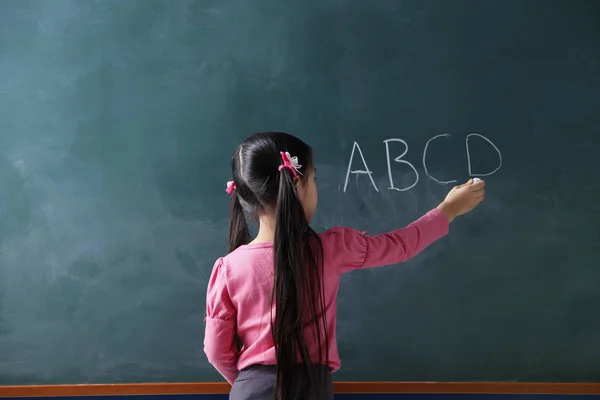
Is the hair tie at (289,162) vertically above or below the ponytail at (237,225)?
above

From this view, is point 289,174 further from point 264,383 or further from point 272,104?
point 272,104

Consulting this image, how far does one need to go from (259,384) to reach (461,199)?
609 mm

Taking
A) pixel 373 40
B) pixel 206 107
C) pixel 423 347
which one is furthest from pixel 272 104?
pixel 423 347

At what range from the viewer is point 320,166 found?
1.75 meters

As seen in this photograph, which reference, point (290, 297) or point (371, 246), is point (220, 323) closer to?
point (290, 297)

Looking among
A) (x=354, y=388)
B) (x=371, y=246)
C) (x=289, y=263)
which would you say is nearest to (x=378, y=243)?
(x=371, y=246)

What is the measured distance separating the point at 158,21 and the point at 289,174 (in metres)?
0.91

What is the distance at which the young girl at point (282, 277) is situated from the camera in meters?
1.15

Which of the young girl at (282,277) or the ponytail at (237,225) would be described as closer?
the young girl at (282,277)

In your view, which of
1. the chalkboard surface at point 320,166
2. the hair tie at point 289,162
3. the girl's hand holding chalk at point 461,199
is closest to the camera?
the hair tie at point 289,162

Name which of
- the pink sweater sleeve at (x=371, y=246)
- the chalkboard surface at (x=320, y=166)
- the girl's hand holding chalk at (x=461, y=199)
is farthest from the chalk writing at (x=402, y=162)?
the pink sweater sleeve at (x=371, y=246)

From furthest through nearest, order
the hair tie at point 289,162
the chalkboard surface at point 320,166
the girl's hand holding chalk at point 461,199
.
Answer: the chalkboard surface at point 320,166
the girl's hand holding chalk at point 461,199
the hair tie at point 289,162

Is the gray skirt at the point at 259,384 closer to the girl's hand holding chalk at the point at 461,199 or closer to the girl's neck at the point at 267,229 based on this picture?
the girl's neck at the point at 267,229

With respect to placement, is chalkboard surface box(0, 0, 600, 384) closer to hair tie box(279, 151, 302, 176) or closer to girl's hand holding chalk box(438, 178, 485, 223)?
girl's hand holding chalk box(438, 178, 485, 223)
